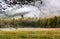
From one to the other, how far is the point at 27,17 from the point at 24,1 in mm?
132

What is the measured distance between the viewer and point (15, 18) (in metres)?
1.30

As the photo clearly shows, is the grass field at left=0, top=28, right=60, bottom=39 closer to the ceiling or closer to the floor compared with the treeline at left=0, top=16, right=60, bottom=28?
closer to the floor

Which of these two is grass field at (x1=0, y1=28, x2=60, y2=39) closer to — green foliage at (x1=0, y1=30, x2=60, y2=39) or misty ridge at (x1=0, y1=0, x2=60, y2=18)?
green foliage at (x1=0, y1=30, x2=60, y2=39)

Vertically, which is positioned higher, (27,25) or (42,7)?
(42,7)

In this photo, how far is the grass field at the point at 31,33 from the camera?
125cm

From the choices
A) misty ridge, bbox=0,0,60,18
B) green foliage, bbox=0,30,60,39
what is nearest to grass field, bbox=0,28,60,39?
green foliage, bbox=0,30,60,39

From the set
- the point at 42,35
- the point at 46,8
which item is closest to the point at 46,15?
the point at 46,8

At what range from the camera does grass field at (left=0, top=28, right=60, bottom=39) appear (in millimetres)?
1255

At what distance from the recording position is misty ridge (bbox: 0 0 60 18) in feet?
4.28

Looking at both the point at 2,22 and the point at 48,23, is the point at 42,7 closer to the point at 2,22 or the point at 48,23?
the point at 48,23

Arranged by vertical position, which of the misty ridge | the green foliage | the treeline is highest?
the misty ridge

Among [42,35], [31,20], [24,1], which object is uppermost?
[24,1]

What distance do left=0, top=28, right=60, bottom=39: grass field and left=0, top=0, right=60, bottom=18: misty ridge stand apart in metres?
0.11

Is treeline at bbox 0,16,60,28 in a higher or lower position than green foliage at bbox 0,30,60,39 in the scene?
higher
